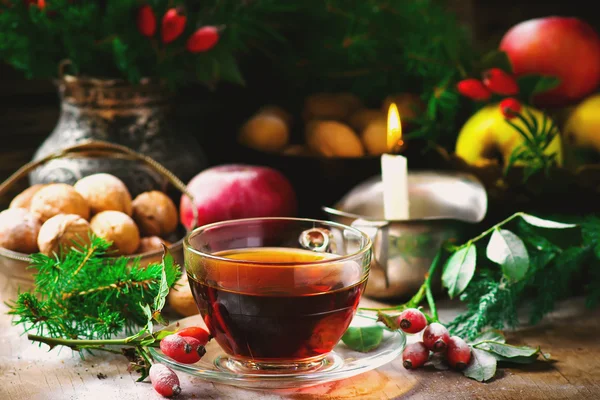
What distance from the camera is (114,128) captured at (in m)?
1.00

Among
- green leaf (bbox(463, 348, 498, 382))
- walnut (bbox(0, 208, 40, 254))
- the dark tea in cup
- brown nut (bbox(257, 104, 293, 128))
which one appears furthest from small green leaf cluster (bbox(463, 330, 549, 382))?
brown nut (bbox(257, 104, 293, 128))

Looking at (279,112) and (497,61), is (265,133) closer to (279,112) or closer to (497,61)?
(279,112)

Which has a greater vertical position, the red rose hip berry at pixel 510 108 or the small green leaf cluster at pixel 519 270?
the red rose hip berry at pixel 510 108

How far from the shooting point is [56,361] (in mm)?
655

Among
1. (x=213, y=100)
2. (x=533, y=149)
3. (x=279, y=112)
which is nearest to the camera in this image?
(x=533, y=149)

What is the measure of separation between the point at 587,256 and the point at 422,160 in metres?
0.33

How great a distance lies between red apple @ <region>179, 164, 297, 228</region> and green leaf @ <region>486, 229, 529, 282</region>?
0.37 m

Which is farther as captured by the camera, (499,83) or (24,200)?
(499,83)

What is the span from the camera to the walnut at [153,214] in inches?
33.3

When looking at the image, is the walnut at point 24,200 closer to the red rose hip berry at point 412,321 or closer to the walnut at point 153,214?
the walnut at point 153,214

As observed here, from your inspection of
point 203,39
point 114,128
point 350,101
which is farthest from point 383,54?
point 114,128

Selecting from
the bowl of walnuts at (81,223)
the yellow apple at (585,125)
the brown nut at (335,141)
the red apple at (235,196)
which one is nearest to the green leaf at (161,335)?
the bowl of walnuts at (81,223)

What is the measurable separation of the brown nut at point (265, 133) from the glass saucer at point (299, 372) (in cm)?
44

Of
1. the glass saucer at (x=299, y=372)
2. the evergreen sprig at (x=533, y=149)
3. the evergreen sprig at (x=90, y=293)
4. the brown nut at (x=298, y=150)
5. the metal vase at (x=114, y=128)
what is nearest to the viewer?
the glass saucer at (x=299, y=372)
